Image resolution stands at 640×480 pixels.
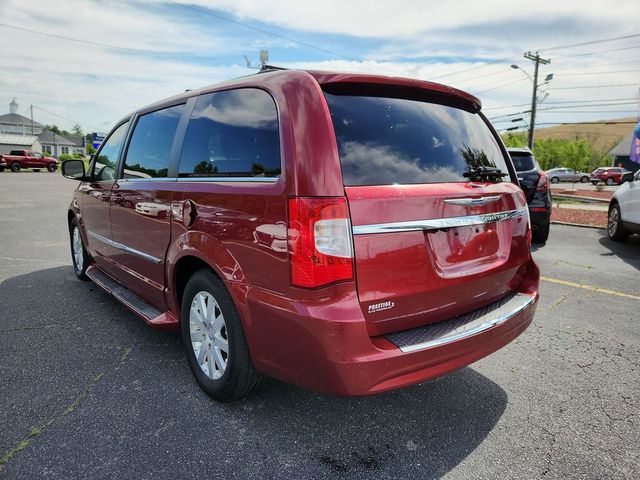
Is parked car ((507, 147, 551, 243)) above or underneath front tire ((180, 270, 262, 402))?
above

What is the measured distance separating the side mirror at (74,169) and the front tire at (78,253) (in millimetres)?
546

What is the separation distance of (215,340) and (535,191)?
6702 millimetres

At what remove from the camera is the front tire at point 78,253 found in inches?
202

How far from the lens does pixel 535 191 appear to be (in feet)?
25.3

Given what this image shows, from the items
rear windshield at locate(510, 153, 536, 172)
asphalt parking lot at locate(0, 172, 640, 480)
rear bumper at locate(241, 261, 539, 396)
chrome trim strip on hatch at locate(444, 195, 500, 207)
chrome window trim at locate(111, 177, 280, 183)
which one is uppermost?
rear windshield at locate(510, 153, 536, 172)

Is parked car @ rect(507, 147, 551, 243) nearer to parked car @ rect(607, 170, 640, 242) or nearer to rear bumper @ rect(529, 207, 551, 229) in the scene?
rear bumper @ rect(529, 207, 551, 229)

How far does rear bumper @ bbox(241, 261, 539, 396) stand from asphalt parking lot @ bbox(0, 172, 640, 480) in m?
0.42

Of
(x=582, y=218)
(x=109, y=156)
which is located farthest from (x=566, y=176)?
(x=109, y=156)

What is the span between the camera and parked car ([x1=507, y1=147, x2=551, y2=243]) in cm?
770

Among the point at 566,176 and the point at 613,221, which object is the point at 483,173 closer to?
the point at 613,221

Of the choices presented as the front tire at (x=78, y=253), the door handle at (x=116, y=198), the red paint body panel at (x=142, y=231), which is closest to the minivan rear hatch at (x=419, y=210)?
the red paint body panel at (x=142, y=231)

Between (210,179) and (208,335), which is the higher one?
(210,179)

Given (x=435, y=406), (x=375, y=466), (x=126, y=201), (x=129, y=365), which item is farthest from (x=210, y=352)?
(x=126, y=201)

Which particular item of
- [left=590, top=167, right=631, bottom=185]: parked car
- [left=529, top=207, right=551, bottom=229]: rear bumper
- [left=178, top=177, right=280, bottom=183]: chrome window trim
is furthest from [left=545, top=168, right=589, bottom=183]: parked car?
[left=178, top=177, right=280, bottom=183]: chrome window trim
